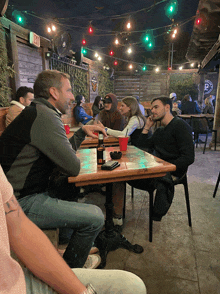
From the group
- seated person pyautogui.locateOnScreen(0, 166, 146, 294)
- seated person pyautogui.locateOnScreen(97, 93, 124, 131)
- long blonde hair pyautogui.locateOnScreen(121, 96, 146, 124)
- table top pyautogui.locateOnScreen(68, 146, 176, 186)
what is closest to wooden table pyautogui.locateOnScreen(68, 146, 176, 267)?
table top pyautogui.locateOnScreen(68, 146, 176, 186)

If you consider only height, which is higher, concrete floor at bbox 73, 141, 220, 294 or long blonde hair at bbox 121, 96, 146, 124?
long blonde hair at bbox 121, 96, 146, 124

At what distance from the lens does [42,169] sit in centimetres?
144

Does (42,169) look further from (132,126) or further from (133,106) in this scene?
(133,106)

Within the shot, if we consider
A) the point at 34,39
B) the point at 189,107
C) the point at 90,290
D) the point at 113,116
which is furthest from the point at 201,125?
the point at 90,290

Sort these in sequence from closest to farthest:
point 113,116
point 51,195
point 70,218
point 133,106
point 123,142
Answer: point 70,218 → point 51,195 → point 123,142 → point 133,106 → point 113,116

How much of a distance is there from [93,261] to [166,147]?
4.97ft

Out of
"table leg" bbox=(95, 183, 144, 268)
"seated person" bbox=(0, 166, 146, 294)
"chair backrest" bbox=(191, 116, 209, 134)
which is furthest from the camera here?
"chair backrest" bbox=(191, 116, 209, 134)

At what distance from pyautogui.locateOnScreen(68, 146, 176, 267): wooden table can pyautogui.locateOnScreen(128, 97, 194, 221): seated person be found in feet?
1.01

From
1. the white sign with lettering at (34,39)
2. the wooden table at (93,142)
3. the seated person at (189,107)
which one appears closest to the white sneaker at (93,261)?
the wooden table at (93,142)

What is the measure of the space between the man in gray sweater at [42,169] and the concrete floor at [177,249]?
674 mm

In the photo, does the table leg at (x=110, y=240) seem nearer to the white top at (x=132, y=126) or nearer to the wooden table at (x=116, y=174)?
the wooden table at (x=116, y=174)

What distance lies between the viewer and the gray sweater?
4.46 ft

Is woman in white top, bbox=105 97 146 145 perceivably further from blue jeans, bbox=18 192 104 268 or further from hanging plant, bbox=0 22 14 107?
hanging plant, bbox=0 22 14 107

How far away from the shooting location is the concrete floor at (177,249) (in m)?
1.62
